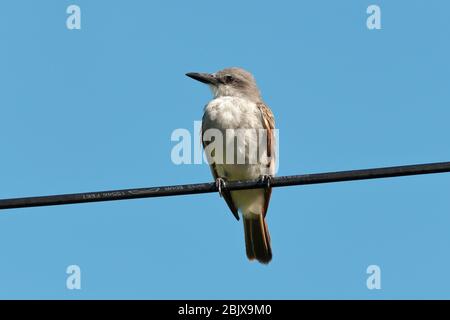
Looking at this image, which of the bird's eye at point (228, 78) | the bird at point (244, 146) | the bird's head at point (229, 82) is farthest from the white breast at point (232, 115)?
the bird's eye at point (228, 78)

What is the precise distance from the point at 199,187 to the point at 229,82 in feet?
17.0

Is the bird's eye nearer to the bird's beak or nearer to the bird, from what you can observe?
the bird

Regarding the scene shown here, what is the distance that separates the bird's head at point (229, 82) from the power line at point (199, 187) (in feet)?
15.4

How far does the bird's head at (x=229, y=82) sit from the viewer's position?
474 inches

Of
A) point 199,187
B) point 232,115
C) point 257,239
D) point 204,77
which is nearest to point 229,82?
point 204,77

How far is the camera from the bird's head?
39.5 ft

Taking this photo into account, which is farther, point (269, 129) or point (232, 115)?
point (269, 129)

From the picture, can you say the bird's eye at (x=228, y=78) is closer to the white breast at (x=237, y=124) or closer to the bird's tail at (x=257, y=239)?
the white breast at (x=237, y=124)

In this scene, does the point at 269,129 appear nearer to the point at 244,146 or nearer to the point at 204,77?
the point at 244,146

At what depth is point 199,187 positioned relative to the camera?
7.22 metres

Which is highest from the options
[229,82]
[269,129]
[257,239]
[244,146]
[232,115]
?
[229,82]
